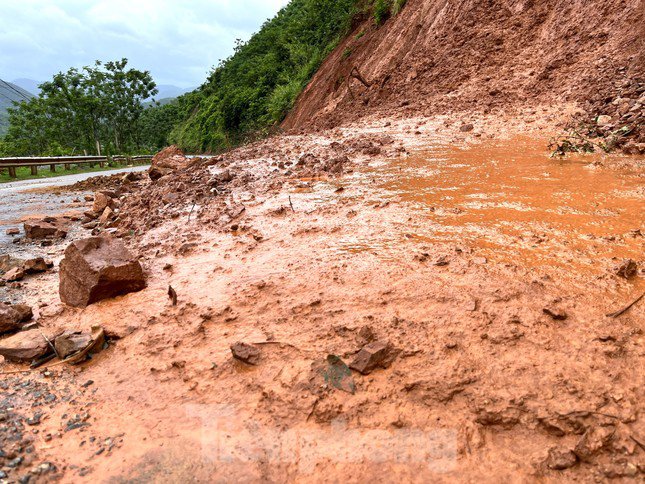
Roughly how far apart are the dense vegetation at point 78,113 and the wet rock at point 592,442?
3539 centimetres

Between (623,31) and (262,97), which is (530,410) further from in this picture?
(262,97)

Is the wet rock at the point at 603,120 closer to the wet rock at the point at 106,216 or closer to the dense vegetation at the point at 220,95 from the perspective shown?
the wet rock at the point at 106,216

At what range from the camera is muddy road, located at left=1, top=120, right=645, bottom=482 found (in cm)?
172

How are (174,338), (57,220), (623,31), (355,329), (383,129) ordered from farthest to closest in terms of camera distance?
(383,129), (623,31), (57,220), (174,338), (355,329)

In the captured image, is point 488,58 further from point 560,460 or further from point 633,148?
point 560,460

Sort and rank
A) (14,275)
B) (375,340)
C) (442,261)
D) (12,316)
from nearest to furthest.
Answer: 1. (375,340)
2. (442,261)
3. (12,316)
4. (14,275)

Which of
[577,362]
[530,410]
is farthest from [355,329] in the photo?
[577,362]

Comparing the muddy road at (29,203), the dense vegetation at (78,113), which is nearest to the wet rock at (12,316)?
the muddy road at (29,203)

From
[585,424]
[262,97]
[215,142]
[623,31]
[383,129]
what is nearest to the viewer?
[585,424]

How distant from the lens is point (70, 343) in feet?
8.89

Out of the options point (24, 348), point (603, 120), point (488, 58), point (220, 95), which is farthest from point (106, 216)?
point (220, 95)

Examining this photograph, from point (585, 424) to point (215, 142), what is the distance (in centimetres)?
3508

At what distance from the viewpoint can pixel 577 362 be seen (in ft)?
6.37

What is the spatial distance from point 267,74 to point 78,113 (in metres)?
17.6
